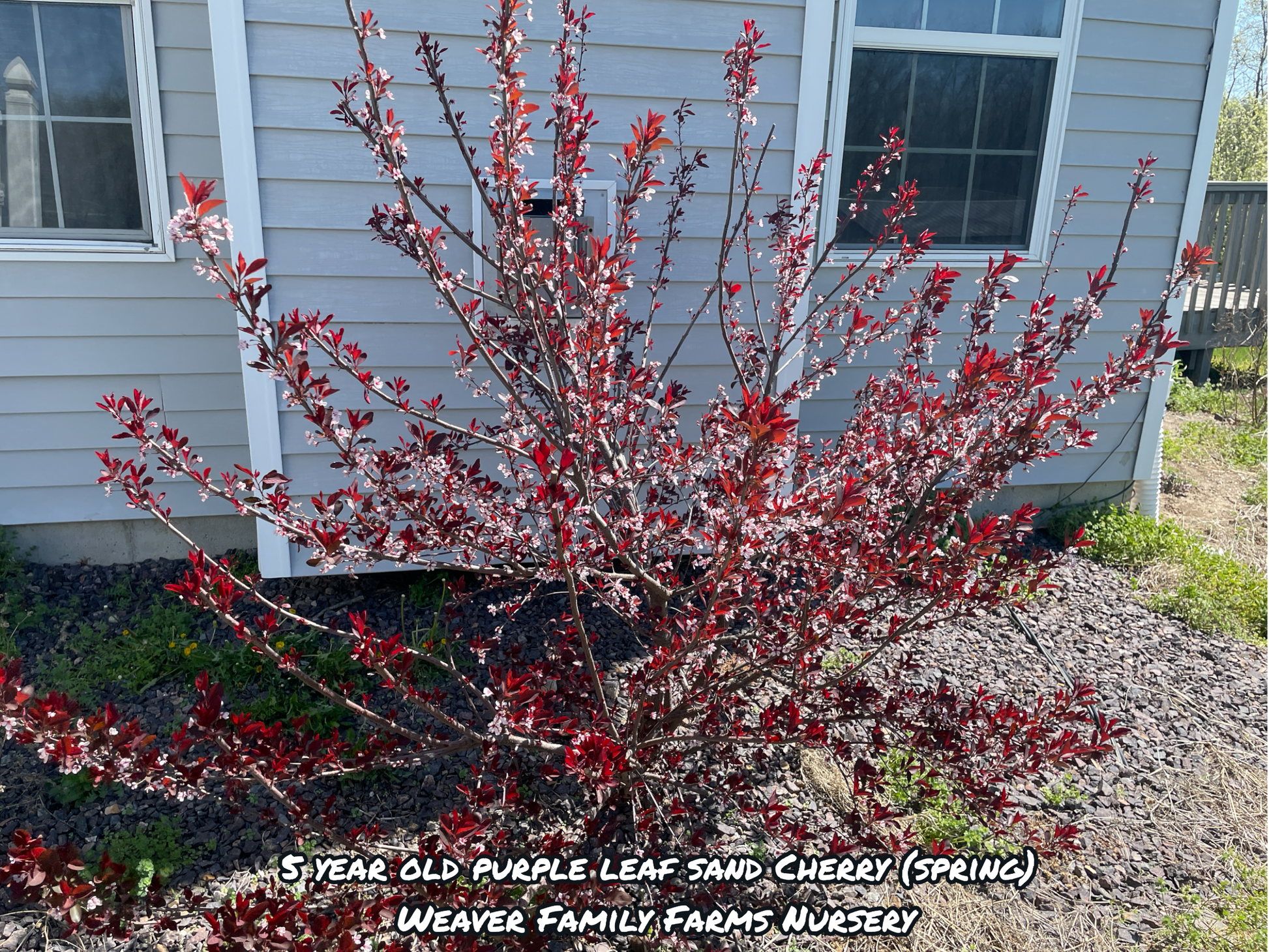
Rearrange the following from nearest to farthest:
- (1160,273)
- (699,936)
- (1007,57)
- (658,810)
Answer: (699,936) → (658,810) → (1007,57) → (1160,273)

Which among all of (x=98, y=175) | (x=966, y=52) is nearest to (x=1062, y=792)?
(x=966, y=52)

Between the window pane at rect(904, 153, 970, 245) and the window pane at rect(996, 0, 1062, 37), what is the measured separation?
0.56m

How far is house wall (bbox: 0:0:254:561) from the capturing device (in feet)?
10.9

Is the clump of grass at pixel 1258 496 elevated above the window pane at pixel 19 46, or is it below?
below

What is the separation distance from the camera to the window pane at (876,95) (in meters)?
3.78

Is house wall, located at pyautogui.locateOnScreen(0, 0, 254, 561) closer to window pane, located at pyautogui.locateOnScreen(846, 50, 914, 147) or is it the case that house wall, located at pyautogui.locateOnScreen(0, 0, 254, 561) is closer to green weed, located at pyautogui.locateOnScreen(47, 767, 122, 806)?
green weed, located at pyautogui.locateOnScreen(47, 767, 122, 806)

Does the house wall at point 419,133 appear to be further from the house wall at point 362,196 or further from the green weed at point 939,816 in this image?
the green weed at point 939,816

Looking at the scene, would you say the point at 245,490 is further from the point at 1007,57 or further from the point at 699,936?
the point at 1007,57

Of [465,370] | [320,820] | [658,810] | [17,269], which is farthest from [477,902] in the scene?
[17,269]

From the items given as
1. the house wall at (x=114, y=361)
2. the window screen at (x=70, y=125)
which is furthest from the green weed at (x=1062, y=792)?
the window screen at (x=70, y=125)

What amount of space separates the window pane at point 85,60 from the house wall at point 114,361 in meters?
0.20

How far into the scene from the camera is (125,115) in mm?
3375

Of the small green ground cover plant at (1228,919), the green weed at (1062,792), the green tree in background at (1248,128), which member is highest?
the green tree in background at (1248,128)

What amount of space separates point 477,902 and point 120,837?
42.8 inches
